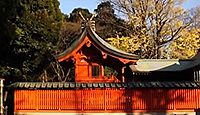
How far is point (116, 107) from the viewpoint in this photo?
2266 centimetres

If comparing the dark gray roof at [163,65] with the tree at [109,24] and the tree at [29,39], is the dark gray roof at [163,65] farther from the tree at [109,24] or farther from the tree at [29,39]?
the tree at [109,24]

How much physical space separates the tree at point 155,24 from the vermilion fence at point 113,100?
62.4 feet

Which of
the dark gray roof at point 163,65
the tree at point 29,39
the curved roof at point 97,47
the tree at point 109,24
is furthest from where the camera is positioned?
the tree at point 109,24

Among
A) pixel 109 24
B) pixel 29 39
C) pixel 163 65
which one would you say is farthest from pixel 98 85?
pixel 109 24

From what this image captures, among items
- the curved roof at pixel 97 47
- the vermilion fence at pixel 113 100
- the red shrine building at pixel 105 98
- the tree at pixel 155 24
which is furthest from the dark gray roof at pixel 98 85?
the tree at pixel 155 24

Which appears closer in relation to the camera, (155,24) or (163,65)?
(163,65)

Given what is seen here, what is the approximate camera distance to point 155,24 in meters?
42.2

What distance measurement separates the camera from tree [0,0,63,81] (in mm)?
32906

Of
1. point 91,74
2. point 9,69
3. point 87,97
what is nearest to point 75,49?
point 91,74

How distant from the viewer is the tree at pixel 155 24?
42.1 m

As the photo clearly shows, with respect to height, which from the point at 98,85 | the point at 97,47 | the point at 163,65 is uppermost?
the point at 97,47

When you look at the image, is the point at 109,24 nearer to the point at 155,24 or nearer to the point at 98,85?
the point at 155,24

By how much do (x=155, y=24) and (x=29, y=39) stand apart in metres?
14.7

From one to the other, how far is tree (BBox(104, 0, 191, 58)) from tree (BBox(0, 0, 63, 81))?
410 inches
